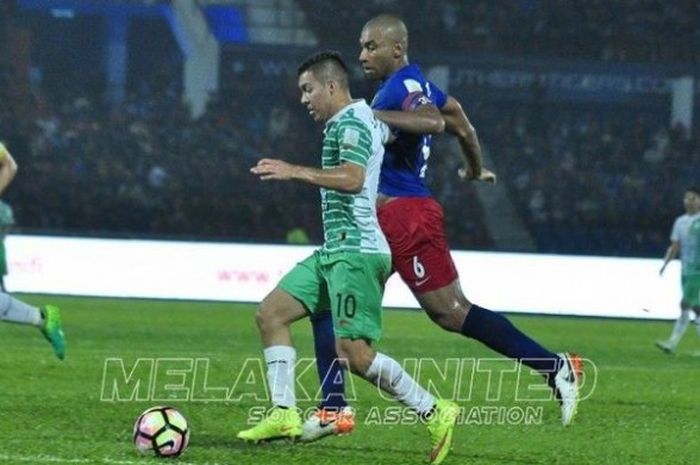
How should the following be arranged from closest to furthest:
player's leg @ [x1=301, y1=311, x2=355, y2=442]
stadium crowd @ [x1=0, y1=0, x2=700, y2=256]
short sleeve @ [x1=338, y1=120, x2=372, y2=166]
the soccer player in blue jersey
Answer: short sleeve @ [x1=338, y1=120, x2=372, y2=166] < player's leg @ [x1=301, y1=311, x2=355, y2=442] < the soccer player in blue jersey < stadium crowd @ [x1=0, y1=0, x2=700, y2=256]

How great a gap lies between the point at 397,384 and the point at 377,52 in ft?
6.82

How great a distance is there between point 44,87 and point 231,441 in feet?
80.0

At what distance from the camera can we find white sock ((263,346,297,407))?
8.77 meters

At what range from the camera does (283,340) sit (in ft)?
28.8

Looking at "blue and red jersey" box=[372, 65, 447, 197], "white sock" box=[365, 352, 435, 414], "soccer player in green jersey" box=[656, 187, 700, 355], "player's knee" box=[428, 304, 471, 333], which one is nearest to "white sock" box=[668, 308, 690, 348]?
"soccer player in green jersey" box=[656, 187, 700, 355]

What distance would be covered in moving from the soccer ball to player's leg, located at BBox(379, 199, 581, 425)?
1.72 meters

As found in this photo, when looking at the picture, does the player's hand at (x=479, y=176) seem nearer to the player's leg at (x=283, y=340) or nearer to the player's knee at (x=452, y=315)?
the player's knee at (x=452, y=315)

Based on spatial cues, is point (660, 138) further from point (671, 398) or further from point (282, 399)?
point (282, 399)

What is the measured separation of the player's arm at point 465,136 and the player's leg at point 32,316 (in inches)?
144

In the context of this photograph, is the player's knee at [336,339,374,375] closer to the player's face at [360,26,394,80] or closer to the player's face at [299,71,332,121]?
the player's face at [299,71,332,121]

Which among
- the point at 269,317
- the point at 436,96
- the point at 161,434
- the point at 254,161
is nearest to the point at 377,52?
the point at 436,96

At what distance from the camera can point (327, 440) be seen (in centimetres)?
939

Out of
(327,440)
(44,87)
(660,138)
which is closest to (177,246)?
(44,87)
